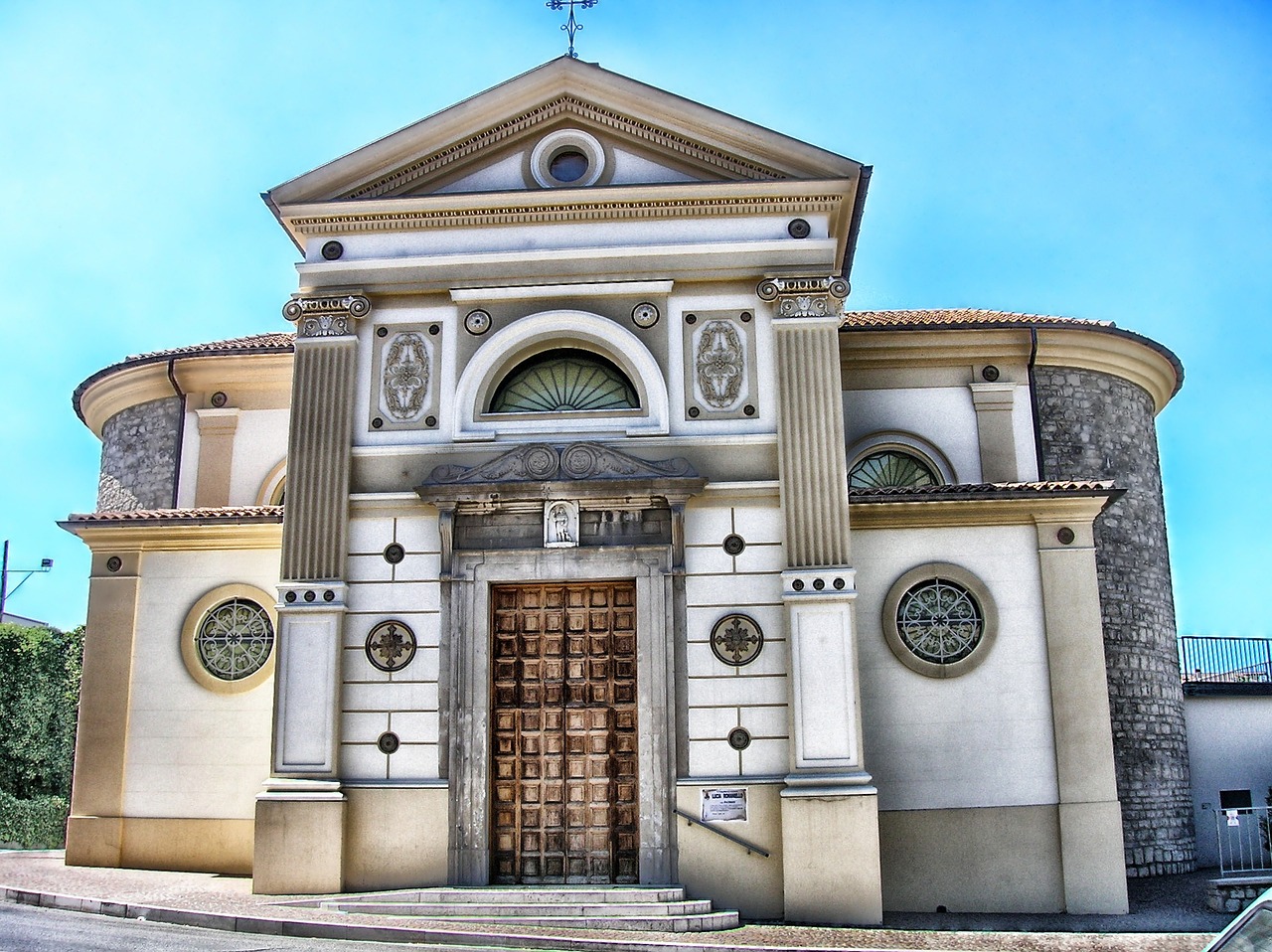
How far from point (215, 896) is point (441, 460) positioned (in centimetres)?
497

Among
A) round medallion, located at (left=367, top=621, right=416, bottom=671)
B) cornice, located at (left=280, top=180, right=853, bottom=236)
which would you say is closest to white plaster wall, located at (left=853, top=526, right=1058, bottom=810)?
cornice, located at (left=280, top=180, right=853, bottom=236)

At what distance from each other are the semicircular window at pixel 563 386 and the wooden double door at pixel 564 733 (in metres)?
2.08

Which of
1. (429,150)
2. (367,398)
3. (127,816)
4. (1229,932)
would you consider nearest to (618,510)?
(367,398)

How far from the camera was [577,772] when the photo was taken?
12.6 m

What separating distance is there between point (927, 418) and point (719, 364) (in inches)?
174

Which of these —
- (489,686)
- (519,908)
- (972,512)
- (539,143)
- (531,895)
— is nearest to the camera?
(519,908)

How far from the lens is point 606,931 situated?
36.1 ft

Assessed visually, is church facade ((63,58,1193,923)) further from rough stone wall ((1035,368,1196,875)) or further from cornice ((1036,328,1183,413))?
cornice ((1036,328,1183,413))

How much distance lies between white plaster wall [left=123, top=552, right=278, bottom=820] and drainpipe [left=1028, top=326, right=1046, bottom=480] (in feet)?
33.6

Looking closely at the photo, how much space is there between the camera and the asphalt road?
9.73 m

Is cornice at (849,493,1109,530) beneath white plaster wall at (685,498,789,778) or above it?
above

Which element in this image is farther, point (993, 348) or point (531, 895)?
point (993, 348)

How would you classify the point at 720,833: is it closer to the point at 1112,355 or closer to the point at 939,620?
the point at 939,620

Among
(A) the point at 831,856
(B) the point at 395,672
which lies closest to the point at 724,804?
(A) the point at 831,856
